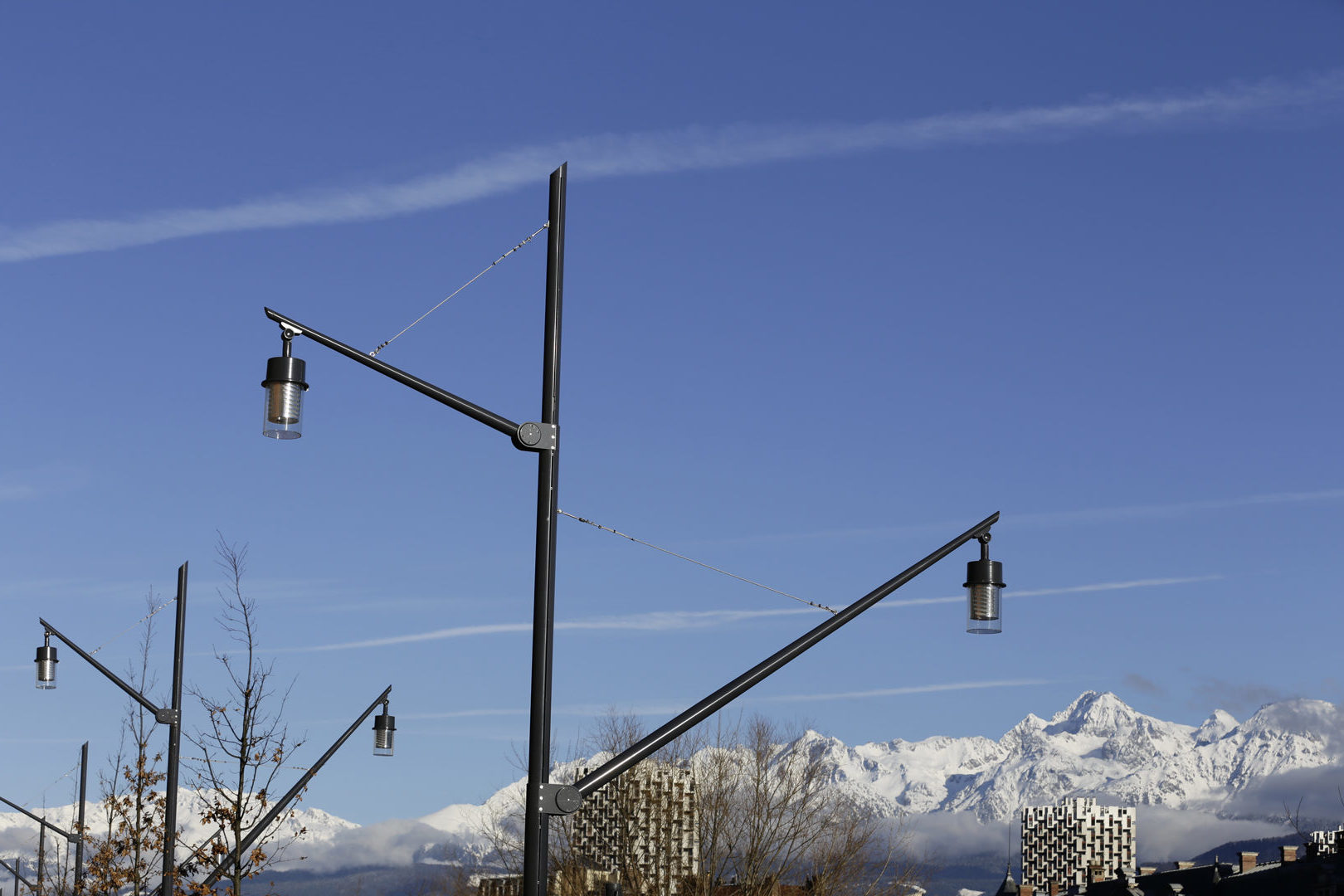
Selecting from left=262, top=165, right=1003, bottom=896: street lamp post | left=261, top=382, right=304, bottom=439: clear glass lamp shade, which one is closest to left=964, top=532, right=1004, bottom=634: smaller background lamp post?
left=262, top=165, right=1003, bottom=896: street lamp post

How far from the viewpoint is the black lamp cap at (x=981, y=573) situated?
13.8 m

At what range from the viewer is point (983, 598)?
45.3ft

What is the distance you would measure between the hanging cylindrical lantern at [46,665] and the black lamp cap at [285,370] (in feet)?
52.0

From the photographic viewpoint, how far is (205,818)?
26078mm

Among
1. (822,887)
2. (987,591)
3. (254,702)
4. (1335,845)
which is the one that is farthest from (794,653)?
(1335,845)

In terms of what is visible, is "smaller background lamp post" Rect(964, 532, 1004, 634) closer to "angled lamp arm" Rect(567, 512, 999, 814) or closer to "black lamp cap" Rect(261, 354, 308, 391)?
"angled lamp arm" Rect(567, 512, 999, 814)

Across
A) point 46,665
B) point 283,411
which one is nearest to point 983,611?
point 283,411

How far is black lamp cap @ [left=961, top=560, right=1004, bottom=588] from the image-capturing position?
13.8m

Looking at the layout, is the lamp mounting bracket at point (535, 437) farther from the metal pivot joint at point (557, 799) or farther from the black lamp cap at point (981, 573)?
the black lamp cap at point (981, 573)

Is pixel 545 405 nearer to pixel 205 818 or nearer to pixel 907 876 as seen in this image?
pixel 205 818

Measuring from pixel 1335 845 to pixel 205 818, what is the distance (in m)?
65.7

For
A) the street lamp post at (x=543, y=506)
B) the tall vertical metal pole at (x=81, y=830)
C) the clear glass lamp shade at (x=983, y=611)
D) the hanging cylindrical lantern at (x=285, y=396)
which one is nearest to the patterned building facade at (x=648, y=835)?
the tall vertical metal pole at (x=81, y=830)

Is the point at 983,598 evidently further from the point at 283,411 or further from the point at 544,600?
the point at 283,411

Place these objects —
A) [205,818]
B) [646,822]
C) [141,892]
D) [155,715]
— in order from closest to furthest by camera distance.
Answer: [155,715] < [205,818] < [141,892] < [646,822]
